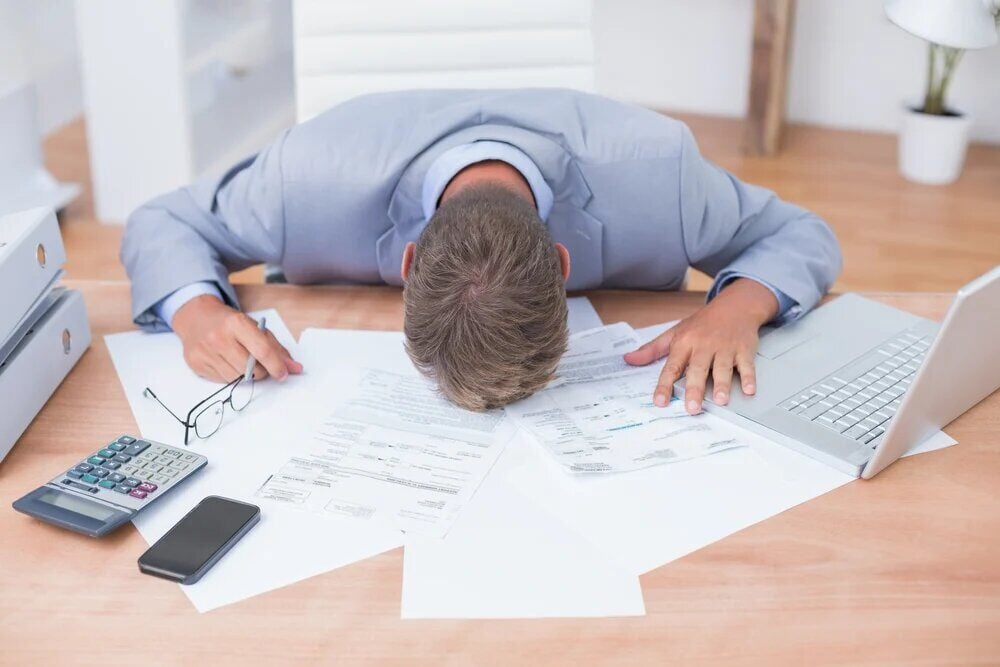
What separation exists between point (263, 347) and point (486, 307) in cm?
28

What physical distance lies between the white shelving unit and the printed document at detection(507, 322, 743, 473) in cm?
192

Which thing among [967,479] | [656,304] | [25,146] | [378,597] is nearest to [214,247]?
[656,304]

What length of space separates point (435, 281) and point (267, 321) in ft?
1.08

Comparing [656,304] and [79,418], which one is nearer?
[79,418]

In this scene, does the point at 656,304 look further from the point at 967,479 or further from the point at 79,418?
the point at 79,418

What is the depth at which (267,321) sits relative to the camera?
1238 millimetres

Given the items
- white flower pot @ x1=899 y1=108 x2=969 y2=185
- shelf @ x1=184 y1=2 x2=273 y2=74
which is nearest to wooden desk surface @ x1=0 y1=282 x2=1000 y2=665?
shelf @ x1=184 y1=2 x2=273 y2=74

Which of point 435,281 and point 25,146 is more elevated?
point 435,281

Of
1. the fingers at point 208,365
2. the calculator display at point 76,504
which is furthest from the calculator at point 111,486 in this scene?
the fingers at point 208,365

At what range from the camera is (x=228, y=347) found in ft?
3.69

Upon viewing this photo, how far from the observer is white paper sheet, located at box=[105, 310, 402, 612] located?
82 centimetres

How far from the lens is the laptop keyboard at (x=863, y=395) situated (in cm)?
100

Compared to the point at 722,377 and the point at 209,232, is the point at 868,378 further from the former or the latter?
the point at 209,232

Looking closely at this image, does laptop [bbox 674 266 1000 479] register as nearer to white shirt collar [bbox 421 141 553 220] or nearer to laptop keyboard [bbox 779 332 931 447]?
laptop keyboard [bbox 779 332 931 447]
